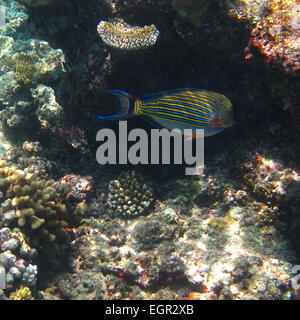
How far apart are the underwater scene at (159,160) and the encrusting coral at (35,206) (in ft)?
0.06

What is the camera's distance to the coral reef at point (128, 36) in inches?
142

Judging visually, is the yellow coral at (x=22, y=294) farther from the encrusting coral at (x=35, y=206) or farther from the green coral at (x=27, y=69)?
the green coral at (x=27, y=69)

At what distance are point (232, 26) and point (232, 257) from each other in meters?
3.31

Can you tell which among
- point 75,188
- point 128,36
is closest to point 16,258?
point 75,188

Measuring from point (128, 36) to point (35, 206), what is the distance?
2799 millimetres

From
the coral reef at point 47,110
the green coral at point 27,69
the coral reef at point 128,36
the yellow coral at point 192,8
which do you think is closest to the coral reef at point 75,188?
the coral reef at point 47,110

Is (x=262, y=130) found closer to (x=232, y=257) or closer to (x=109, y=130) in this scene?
(x=232, y=257)

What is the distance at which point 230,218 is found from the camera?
4.05m

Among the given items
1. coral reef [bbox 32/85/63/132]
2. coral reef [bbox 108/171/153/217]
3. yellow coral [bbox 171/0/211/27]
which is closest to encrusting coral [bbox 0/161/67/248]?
coral reef [bbox 108/171/153/217]

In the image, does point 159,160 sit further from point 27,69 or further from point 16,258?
point 27,69

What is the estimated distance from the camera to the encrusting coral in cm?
345

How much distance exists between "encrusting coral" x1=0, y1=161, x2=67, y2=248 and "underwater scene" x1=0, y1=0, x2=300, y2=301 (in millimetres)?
19

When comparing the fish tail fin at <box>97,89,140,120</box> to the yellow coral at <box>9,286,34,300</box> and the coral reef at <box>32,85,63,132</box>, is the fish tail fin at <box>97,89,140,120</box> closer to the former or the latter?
the coral reef at <box>32,85,63,132</box>
